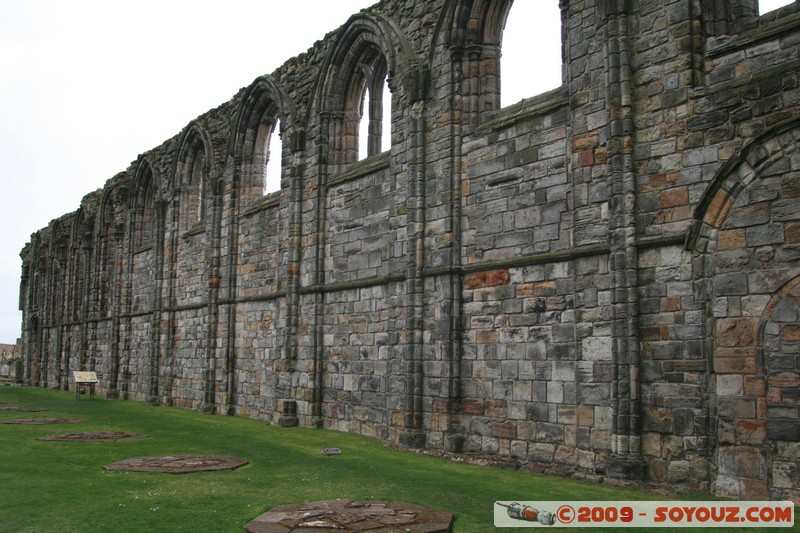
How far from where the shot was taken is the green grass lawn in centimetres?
598

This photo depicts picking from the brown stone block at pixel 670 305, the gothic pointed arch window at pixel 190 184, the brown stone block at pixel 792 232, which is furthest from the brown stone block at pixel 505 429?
the gothic pointed arch window at pixel 190 184

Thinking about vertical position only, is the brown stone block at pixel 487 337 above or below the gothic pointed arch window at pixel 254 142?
below

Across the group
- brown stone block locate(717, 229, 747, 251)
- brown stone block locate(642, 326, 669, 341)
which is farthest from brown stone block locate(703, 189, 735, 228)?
brown stone block locate(642, 326, 669, 341)

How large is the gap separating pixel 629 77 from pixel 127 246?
20.3m

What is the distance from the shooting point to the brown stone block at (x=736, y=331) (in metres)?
7.26

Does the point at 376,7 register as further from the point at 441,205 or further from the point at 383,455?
the point at 383,455

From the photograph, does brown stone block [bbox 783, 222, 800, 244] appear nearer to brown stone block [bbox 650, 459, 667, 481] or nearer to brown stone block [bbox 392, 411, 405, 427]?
brown stone block [bbox 650, 459, 667, 481]

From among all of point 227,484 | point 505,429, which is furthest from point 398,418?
point 227,484

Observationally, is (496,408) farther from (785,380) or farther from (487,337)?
(785,380)

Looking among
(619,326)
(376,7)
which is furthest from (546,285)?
(376,7)

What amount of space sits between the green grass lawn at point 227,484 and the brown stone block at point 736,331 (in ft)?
5.14

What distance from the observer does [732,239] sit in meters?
7.52

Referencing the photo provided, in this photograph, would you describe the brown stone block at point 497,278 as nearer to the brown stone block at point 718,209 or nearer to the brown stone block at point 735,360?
the brown stone block at point 718,209

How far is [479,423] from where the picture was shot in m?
10.3
